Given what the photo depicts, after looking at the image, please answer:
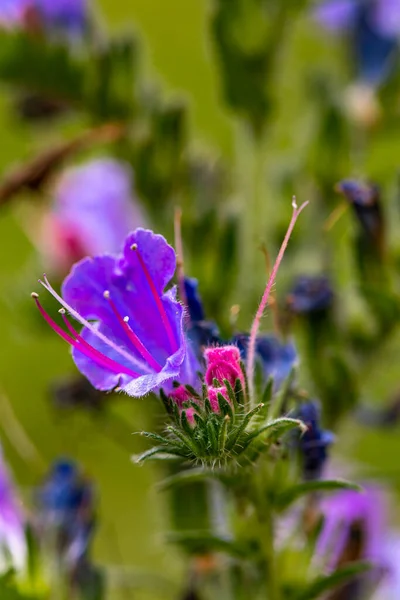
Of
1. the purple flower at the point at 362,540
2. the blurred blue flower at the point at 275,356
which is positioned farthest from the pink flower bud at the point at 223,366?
the purple flower at the point at 362,540

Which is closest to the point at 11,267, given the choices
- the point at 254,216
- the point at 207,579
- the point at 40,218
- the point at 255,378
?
the point at 40,218

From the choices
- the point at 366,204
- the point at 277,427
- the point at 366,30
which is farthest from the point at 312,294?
the point at 366,30

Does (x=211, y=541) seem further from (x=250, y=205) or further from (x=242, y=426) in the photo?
(x=250, y=205)

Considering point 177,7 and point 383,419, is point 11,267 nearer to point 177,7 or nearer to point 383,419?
point 177,7

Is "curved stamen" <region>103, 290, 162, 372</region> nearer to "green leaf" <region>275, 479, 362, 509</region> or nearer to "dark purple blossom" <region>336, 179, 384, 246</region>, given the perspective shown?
"green leaf" <region>275, 479, 362, 509</region>

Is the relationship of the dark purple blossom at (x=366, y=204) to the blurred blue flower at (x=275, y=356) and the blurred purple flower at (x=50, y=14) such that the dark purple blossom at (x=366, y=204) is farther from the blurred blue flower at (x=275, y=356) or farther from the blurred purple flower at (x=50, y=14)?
the blurred purple flower at (x=50, y=14)
